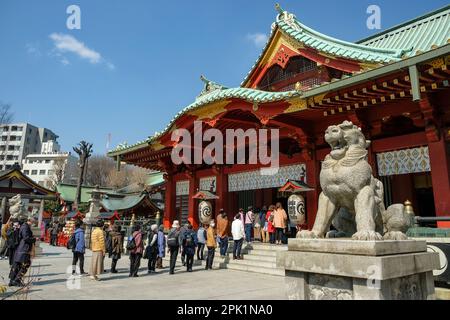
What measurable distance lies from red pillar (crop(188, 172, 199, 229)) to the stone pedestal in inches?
465

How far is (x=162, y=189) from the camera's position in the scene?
89.3 ft

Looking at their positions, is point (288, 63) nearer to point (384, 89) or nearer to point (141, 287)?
point (384, 89)

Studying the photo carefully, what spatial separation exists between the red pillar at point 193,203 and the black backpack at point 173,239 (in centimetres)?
559

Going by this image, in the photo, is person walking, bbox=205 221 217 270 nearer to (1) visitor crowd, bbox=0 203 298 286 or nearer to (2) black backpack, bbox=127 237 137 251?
(1) visitor crowd, bbox=0 203 298 286

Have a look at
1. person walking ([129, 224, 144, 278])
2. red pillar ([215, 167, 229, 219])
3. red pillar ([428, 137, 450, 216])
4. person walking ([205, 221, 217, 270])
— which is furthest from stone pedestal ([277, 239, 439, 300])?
red pillar ([215, 167, 229, 219])

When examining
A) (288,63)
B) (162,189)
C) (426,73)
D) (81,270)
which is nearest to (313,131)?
(288,63)

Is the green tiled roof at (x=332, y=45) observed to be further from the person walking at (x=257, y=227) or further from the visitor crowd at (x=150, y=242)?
the person walking at (x=257, y=227)

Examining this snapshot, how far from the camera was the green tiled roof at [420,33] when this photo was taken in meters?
11.2

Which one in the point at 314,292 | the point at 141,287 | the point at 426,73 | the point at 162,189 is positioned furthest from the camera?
the point at 162,189

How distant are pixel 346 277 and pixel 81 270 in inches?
336

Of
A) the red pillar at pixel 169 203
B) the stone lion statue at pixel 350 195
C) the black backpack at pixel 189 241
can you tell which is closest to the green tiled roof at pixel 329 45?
the stone lion statue at pixel 350 195

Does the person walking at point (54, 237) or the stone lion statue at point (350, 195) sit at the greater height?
the stone lion statue at point (350, 195)

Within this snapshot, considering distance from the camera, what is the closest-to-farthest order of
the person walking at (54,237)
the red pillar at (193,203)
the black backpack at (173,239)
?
the black backpack at (173,239), the red pillar at (193,203), the person walking at (54,237)

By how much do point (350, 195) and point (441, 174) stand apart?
219 inches
